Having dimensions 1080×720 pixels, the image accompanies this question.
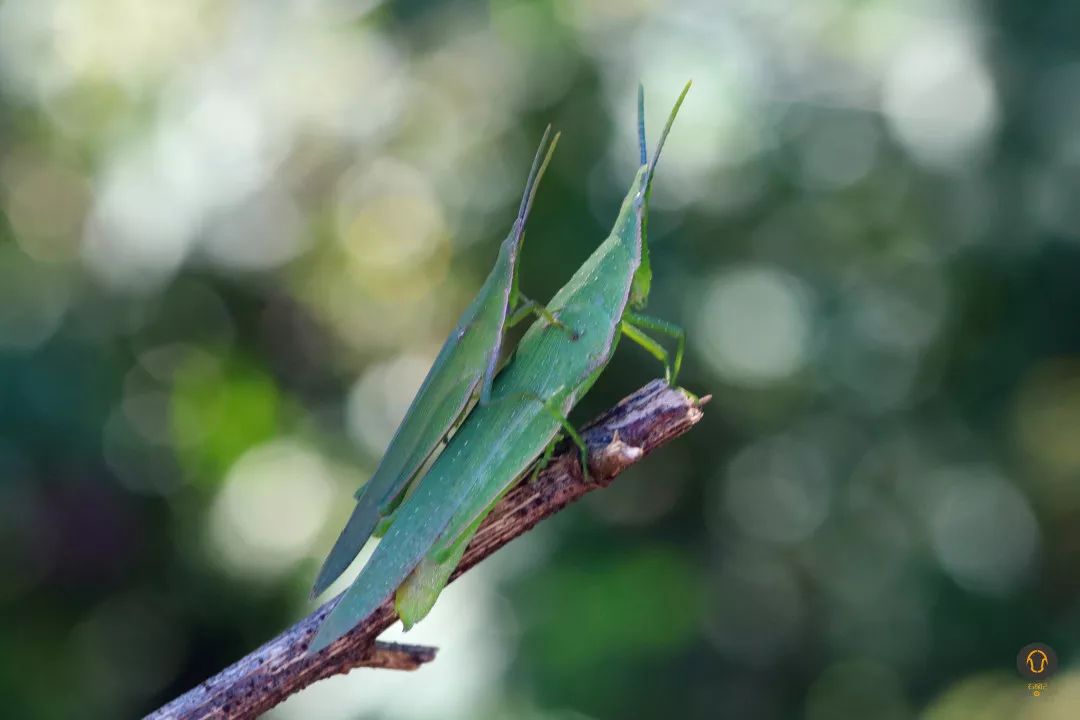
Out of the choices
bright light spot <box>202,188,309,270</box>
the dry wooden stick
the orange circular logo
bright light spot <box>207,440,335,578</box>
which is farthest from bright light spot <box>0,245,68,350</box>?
the orange circular logo

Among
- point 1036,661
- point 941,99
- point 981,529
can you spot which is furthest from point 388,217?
point 1036,661

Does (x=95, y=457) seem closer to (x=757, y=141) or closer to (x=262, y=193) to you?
(x=262, y=193)

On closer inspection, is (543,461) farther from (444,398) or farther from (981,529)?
(981,529)

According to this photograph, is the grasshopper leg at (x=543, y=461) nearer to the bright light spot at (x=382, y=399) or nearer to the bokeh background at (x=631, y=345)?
the bokeh background at (x=631, y=345)

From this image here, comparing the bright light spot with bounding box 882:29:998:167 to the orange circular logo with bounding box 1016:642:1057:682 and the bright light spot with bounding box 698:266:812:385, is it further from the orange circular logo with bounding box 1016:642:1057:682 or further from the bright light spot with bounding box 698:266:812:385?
the orange circular logo with bounding box 1016:642:1057:682

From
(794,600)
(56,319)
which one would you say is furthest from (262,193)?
(794,600)

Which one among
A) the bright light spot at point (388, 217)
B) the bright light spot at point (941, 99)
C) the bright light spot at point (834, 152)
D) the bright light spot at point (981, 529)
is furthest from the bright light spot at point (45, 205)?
the bright light spot at point (981, 529)

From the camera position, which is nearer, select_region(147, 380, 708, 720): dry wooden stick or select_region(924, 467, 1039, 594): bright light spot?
select_region(147, 380, 708, 720): dry wooden stick
